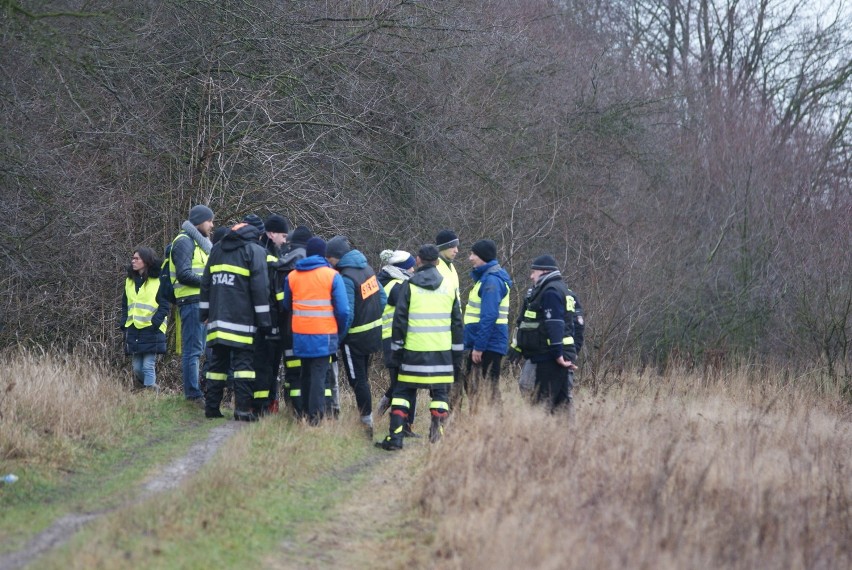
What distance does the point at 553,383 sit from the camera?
35.6 ft

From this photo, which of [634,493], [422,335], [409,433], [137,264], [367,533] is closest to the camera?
[367,533]

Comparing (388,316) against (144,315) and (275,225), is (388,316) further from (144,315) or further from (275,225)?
(144,315)

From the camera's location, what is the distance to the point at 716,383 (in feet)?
53.0

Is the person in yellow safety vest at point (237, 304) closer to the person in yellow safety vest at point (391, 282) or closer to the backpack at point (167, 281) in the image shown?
the backpack at point (167, 281)

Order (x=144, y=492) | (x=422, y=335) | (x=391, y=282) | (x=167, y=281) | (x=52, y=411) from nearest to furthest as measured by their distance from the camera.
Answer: (x=144, y=492)
(x=52, y=411)
(x=422, y=335)
(x=167, y=281)
(x=391, y=282)

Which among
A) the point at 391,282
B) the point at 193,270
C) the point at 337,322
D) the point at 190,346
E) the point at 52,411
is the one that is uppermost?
the point at 193,270

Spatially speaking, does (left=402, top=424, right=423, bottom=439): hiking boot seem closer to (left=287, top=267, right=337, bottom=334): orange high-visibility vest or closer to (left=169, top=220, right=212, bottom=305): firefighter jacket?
(left=287, top=267, right=337, bottom=334): orange high-visibility vest

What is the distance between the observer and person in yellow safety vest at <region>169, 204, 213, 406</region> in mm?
10906

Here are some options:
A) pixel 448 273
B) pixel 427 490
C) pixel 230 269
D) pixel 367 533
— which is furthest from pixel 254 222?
pixel 367 533

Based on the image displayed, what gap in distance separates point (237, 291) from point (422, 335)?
186cm

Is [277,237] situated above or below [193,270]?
above

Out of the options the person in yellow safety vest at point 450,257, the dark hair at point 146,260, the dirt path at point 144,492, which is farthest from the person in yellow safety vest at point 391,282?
the dark hair at point 146,260

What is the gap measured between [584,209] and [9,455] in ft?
52.7

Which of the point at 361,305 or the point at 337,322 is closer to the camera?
the point at 337,322
